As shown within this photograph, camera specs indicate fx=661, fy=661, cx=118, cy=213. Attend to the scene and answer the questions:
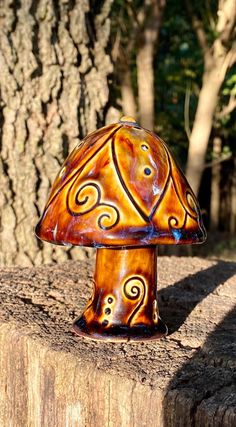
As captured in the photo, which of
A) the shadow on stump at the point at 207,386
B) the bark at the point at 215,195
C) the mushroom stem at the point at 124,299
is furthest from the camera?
the bark at the point at 215,195

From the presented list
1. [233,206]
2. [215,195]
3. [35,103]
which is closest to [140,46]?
[35,103]

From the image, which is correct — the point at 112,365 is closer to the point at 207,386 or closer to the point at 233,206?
the point at 207,386

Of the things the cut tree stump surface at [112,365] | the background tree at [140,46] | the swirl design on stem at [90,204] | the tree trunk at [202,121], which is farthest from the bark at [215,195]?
the swirl design on stem at [90,204]

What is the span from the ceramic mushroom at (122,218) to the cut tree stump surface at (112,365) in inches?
3.2

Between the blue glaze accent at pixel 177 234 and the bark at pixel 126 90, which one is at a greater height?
the bark at pixel 126 90

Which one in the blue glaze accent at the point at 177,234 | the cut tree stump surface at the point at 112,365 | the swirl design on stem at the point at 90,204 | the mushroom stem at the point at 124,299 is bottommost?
the cut tree stump surface at the point at 112,365

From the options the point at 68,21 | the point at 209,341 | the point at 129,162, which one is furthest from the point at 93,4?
the point at 209,341

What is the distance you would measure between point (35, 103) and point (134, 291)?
1.38m

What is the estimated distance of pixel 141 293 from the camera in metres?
1.75

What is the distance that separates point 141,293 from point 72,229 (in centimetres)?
28

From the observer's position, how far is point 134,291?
5.71 ft

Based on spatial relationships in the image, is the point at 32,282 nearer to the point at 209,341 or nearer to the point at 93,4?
the point at 209,341

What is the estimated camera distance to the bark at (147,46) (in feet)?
16.6

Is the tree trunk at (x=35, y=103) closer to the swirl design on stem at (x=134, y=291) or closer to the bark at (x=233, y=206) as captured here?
the swirl design on stem at (x=134, y=291)
